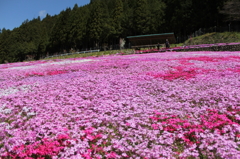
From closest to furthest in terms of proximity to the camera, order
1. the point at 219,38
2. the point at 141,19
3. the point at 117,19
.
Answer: the point at 219,38 < the point at 141,19 < the point at 117,19

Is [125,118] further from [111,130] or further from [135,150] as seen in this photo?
[135,150]

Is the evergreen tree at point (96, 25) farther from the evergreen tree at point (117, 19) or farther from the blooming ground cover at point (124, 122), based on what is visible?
the blooming ground cover at point (124, 122)

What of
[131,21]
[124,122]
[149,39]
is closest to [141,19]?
[131,21]

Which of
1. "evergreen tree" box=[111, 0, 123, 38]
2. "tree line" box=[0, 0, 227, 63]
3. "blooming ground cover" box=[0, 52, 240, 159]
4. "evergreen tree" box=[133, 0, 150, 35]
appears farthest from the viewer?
"evergreen tree" box=[111, 0, 123, 38]

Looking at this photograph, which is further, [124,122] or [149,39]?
[149,39]

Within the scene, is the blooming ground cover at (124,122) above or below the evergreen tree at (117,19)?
below

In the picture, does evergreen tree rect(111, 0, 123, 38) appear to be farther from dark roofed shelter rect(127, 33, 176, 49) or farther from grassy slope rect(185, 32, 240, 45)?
grassy slope rect(185, 32, 240, 45)

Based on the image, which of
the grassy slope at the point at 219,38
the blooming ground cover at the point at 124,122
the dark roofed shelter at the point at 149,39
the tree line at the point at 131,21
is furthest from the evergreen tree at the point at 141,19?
the blooming ground cover at the point at 124,122

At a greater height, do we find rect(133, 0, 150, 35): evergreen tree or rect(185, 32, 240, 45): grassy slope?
rect(133, 0, 150, 35): evergreen tree

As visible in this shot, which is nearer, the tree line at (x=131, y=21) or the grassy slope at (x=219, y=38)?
the grassy slope at (x=219, y=38)

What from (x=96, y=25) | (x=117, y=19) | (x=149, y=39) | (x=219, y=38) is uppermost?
(x=117, y=19)

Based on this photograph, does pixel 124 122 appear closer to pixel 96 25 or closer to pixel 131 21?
pixel 131 21

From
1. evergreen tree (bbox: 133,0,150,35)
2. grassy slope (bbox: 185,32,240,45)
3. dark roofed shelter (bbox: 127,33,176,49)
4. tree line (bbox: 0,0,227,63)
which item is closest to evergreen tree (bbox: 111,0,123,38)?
tree line (bbox: 0,0,227,63)

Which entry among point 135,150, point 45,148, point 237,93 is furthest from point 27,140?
point 237,93
